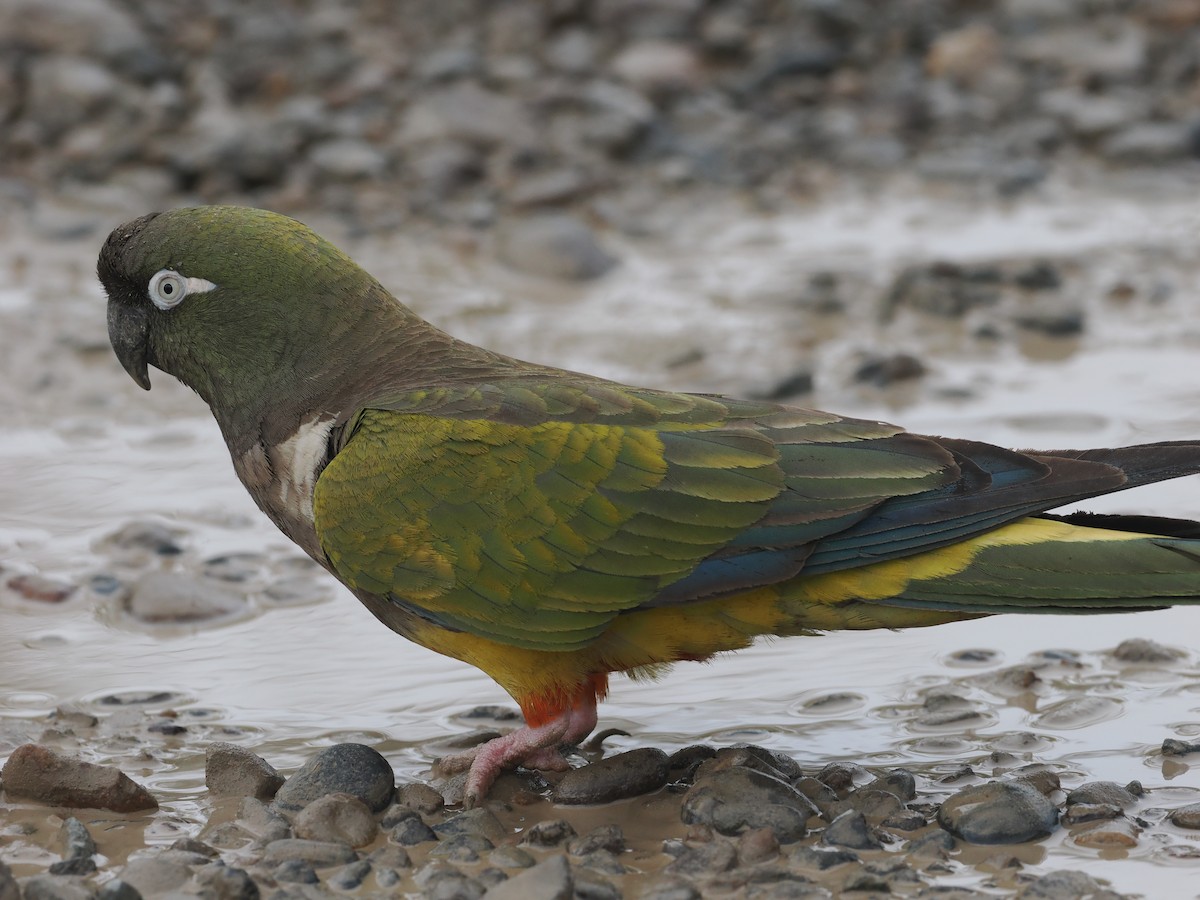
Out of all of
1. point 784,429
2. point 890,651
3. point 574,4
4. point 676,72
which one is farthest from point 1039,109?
point 784,429

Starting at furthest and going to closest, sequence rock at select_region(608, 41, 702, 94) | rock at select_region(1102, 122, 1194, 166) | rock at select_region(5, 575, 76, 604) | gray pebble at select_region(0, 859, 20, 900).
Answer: rock at select_region(608, 41, 702, 94), rock at select_region(1102, 122, 1194, 166), rock at select_region(5, 575, 76, 604), gray pebble at select_region(0, 859, 20, 900)

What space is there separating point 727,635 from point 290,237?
199 cm

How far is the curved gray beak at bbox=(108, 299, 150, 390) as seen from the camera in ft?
18.6

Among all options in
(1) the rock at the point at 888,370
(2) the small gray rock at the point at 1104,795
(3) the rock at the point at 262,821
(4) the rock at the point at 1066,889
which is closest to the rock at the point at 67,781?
(3) the rock at the point at 262,821

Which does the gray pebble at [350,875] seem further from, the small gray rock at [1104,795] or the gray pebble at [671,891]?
the small gray rock at [1104,795]

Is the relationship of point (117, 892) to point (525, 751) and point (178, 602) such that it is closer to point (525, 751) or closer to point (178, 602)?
point (525, 751)

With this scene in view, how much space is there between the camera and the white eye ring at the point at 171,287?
5.49 meters

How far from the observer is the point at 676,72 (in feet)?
40.0

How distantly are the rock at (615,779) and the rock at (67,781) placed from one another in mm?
1264

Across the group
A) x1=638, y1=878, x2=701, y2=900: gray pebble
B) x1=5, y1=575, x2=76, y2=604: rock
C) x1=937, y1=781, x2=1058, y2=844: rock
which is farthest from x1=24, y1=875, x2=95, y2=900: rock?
x1=5, y1=575, x2=76, y2=604: rock

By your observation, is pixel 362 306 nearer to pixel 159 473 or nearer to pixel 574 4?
pixel 159 473

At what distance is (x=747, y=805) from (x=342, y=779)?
45.6 inches

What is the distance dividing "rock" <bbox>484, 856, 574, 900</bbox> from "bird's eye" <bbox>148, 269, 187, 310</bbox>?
2.38m

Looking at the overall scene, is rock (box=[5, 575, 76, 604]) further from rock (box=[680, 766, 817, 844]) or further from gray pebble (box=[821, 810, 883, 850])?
gray pebble (box=[821, 810, 883, 850])
